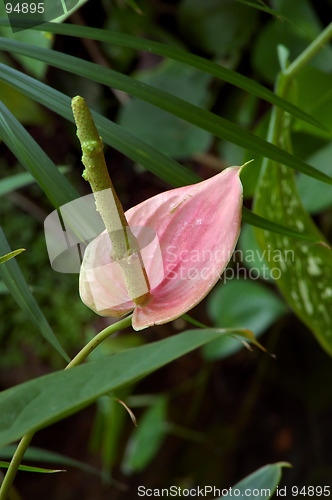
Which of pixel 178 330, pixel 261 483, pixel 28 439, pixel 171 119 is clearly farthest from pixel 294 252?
pixel 178 330

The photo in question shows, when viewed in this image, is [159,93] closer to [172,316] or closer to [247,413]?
[172,316]

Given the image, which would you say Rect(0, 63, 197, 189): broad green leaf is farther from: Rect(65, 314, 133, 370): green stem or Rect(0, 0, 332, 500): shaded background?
Rect(0, 0, 332, 500): shaded background

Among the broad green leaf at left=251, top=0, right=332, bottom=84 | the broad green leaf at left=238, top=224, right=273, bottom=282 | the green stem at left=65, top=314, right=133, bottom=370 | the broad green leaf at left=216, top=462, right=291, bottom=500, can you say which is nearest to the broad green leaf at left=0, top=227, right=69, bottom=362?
the green stem at left=65, top=314, right=133, bottom=370

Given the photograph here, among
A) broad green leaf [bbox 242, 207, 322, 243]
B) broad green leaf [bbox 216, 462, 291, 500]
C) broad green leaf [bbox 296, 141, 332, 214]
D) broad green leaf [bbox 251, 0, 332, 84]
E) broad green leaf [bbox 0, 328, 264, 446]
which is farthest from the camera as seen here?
broad green leaf [bbox 251, 0, 332, 84]

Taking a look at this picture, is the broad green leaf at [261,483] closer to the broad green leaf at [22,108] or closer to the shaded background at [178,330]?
the shaded background at [178,330]

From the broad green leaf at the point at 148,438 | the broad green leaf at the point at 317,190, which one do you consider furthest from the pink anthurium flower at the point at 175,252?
the broad green leaf at the point at 148,438

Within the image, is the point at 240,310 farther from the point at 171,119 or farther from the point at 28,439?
the point at 28,439

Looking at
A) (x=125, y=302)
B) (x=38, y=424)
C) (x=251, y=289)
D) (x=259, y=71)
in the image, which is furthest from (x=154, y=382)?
(x=38, y=424)
